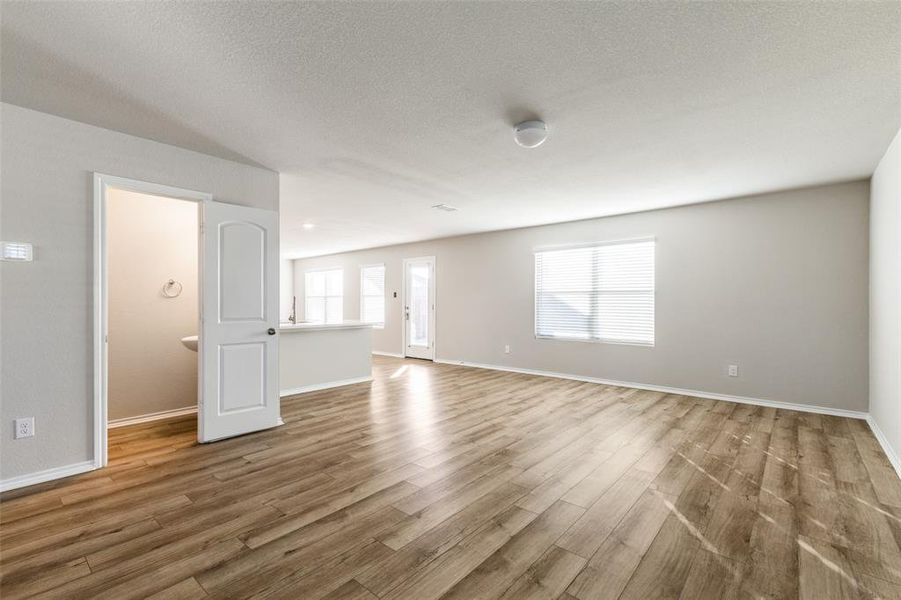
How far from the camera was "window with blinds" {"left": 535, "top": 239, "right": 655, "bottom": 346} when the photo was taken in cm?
545

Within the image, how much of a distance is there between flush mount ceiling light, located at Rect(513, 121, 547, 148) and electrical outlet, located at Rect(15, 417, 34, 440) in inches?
A: 149

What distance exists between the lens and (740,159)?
11.4 feet

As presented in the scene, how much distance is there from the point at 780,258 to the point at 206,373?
5.95 metres

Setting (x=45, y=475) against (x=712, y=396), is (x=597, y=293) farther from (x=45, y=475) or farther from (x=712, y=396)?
(x=45, y=475)

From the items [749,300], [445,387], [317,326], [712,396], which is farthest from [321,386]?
[749,300]

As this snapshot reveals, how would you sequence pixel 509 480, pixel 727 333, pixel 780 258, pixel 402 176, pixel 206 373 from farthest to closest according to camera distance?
1. pixel 727 333
2. pixel 780 258
3. pixel 402 176
4. pixel 206 373
5. pixel 509 480

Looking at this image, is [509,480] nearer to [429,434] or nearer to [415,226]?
[429,434]

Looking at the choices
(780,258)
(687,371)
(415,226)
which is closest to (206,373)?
(415,226)

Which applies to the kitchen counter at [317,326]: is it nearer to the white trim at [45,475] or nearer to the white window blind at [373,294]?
the white trim at [45,475]

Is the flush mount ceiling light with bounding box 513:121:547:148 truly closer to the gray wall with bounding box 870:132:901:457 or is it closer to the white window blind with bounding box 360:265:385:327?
the gray wall with bounding box 870:132:901:457

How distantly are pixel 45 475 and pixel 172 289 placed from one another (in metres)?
2.14

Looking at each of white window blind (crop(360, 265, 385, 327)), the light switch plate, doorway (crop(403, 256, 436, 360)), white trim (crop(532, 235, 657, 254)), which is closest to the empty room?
the light switch plate

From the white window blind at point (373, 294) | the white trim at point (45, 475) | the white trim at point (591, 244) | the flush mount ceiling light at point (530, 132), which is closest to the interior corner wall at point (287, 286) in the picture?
the white window blind at point (373, 294)

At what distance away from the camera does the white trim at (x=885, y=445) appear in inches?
110
